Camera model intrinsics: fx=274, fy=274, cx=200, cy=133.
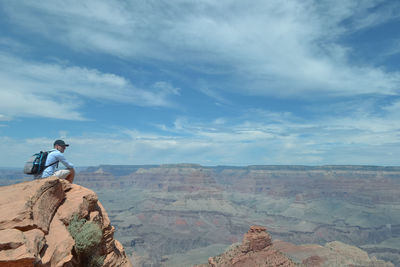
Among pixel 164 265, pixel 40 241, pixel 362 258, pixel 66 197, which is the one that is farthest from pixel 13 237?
pixel 164 265

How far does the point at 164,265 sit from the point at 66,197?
160 metres

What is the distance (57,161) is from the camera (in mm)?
12617

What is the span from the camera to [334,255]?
103 meters

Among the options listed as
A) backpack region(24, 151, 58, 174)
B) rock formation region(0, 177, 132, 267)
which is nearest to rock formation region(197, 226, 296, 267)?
rock formation region(0, 177, 132, 267)

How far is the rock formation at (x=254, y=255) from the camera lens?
65775 millimetres

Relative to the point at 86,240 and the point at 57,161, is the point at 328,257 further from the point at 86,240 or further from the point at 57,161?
the point at 57,161

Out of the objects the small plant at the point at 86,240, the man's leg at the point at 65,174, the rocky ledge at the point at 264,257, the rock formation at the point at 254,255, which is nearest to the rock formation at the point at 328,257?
the rocky ledge at the point at 264,257

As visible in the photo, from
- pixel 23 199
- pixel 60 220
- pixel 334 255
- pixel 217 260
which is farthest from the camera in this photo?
pixel 334 255

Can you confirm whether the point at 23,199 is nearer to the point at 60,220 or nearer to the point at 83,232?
the point at 60,220

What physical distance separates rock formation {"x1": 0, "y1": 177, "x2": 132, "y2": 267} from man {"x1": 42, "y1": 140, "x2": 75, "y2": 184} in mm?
594

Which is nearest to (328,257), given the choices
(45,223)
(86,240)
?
(86,240)

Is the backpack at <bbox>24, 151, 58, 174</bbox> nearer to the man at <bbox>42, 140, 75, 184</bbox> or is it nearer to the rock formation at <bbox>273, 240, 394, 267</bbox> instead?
the man at <bbox>42, 140, 75, 184</bbox>

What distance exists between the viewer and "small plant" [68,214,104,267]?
407 inches

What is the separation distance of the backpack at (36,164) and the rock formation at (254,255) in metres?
62.8
